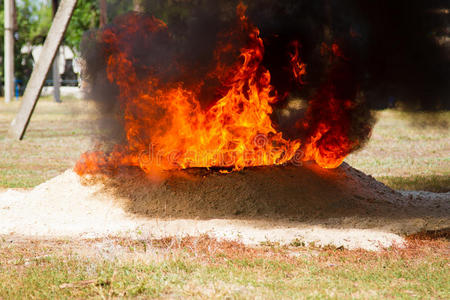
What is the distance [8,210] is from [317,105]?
13.3 ft

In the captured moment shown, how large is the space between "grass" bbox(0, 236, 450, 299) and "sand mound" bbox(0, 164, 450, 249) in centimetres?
47

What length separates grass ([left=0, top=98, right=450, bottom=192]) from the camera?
9.99 m

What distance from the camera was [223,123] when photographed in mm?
8148

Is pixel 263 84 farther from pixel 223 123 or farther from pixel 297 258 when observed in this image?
pixel 297 258

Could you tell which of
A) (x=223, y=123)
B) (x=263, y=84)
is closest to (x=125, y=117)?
(x=223, y=123)

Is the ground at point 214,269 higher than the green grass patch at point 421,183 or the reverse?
higher

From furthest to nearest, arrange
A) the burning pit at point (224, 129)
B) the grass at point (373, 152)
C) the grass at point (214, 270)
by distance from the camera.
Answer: the grass at point (373, 152), the burning pit at point (224, 129), the grass at point (214, 270)

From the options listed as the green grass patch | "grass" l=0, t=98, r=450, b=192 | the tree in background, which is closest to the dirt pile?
"grass" l=0, t=98, r=450, b=192

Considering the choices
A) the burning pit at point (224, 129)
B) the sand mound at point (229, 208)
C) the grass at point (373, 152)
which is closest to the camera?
the sand mound at point (229, 208)

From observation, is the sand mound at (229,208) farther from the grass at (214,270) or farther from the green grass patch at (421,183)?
the green grass patch at (421,183)

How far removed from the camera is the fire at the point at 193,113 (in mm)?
8078

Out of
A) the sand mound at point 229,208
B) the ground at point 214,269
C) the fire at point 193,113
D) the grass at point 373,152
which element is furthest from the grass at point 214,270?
the grass at point 373,152

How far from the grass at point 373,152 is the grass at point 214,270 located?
11.0 feet

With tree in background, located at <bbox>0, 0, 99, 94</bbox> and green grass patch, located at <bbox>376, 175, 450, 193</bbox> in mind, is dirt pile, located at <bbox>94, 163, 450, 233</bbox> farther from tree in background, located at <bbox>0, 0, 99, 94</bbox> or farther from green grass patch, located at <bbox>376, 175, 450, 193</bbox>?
tree in background, located at <bbox>0, 0, 99, 94</bbox>
